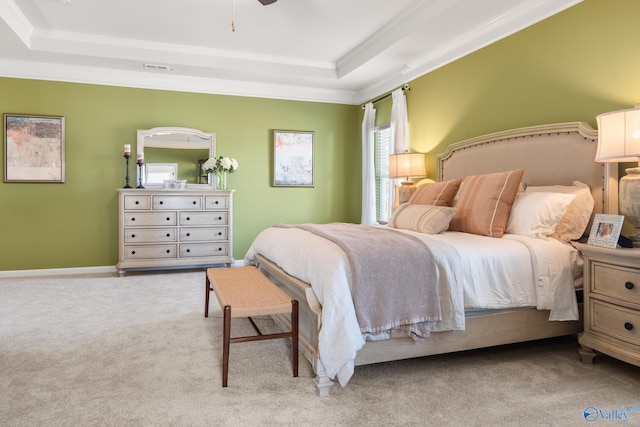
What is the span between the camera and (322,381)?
211 cm

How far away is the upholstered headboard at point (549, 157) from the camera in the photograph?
285 cm

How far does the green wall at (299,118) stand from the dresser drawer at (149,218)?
1.73 feet

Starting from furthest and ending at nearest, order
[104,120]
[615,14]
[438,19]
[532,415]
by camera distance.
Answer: [104,120], [438,19], [615,14], [532,415]

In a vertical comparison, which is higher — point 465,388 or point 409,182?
point 409,182

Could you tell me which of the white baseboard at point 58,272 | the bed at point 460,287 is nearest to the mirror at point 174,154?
the white baseboard at point 58,272

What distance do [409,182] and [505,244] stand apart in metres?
2.54

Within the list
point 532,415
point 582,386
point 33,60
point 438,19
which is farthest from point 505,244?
point 33,60

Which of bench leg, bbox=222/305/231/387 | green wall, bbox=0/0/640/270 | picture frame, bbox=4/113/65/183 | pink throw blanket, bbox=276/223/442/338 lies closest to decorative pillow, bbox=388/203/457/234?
pink throw blanket, bbox=276/223/442/338

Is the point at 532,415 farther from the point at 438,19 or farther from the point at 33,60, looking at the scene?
the point at 33,60

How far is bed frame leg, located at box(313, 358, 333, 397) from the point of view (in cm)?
211

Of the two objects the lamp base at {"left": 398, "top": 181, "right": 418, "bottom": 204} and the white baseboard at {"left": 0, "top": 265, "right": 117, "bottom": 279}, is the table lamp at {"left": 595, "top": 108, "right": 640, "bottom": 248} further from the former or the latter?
the white baseboard at {"left": 0, "top": 265, "right": 117, "bottom": 279}

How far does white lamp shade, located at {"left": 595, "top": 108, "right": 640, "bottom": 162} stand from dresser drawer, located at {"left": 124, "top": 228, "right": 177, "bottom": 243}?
458cm

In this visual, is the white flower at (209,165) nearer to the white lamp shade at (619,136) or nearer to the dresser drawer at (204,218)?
the dresser drawer at (204,218)

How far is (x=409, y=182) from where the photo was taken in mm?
5074
